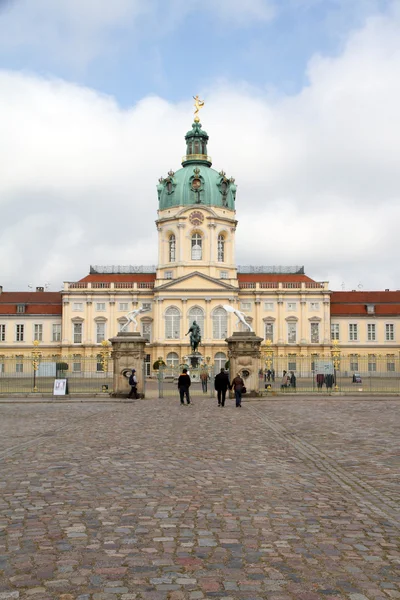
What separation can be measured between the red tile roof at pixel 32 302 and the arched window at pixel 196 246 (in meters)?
17.8

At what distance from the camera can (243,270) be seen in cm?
8819

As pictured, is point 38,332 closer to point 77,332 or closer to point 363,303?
point 77,332

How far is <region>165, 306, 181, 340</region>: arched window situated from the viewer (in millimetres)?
74812

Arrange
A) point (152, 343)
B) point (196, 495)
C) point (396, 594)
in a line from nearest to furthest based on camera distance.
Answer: point (396, 594) < point (196, 495) < point (152, 343)

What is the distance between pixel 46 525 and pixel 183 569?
2127mm

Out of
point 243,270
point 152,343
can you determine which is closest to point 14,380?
point 152,343

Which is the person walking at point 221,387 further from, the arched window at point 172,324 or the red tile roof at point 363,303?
the red tile roof at point 363,303

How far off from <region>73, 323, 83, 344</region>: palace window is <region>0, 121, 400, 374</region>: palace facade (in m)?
0.12

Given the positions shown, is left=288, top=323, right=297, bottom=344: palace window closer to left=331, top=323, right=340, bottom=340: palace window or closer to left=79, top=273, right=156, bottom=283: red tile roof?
left=331, top=323, right=340, bottom=340: palace window

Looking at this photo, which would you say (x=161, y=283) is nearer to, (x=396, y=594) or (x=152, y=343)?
(x=152, y=343)

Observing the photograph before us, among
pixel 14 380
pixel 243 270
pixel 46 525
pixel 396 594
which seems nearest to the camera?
pixel 396 594

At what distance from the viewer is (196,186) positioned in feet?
253

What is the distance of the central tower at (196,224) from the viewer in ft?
250

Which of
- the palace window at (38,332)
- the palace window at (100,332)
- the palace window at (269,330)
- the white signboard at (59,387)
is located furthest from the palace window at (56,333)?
the white signboard at (59,387)
